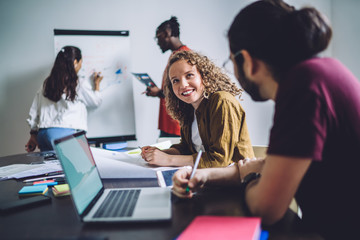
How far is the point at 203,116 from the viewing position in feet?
4.30

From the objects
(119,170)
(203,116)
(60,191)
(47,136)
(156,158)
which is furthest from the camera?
(47,136)

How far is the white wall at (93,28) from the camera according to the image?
2.79 metres

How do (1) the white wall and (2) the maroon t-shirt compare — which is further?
(1) the white wall

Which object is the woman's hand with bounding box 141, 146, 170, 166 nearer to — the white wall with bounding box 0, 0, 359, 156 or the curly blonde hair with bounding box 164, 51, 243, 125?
the curly blonde hair with bounding box 164, 51, 243, 125

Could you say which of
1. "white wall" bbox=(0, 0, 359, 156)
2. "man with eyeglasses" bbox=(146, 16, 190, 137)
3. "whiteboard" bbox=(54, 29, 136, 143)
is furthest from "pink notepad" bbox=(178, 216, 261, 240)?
"white wall" bbox=(0, 0, 359, 156)

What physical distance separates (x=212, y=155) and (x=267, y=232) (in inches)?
22.9

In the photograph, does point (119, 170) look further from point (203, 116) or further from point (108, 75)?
point (108, 75)

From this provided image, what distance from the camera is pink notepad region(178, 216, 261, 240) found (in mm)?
478

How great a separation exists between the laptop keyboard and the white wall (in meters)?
2.25

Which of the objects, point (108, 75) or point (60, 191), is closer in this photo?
point (60, 191)

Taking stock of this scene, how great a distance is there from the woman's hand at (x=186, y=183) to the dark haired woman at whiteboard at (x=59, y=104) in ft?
6.29

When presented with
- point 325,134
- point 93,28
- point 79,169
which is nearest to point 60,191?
point 79,169

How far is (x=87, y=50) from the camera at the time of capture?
108 inches

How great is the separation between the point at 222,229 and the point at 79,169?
367mm
